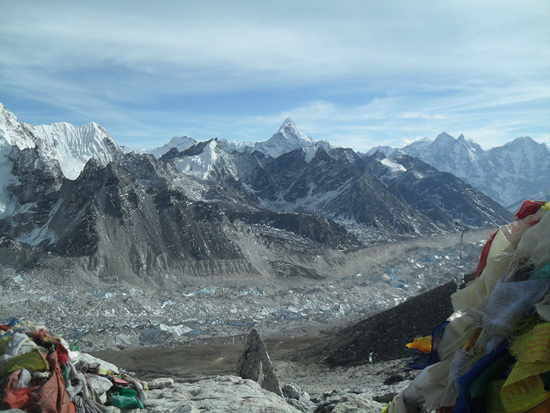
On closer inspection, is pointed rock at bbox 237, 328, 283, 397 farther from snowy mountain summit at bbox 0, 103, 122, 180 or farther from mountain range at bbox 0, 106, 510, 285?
Result: snowy mountain summit at bbox 0, 103, 122, 180

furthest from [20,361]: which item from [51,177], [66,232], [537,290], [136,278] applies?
[51,177]

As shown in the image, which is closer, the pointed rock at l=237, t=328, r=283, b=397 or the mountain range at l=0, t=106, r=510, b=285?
the pointed rock at l=237, t=328, r=283, b=397

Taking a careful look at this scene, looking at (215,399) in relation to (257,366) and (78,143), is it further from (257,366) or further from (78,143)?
(78,143)

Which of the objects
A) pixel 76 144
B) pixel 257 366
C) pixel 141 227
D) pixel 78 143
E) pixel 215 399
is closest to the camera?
pixel 215 399

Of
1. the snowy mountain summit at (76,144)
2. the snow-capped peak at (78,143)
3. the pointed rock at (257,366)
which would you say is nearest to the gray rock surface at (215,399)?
the pointed rock at (257,366)

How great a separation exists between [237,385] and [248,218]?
119859mm

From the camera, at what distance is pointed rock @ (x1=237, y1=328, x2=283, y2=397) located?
17.1m

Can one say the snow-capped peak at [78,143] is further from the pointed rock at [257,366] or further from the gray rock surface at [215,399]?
A: the gray rock surface at [215,399]

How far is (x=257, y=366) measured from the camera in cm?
1794

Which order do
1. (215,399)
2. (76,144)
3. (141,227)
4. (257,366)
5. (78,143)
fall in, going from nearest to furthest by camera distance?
1. (215,399)
2. (257,366)
3. (141,227)
4. (76,144)
5. (78,143)

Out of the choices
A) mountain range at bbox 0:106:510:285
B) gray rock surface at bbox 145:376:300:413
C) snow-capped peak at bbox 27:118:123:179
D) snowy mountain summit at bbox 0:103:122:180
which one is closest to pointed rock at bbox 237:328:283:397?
gray rock surface at bbox 145:376:300:413

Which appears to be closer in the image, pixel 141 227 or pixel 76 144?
pixel 141 227

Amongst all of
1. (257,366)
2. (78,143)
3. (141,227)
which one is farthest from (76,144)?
(257,366)

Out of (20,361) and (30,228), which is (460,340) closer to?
(20,361)
